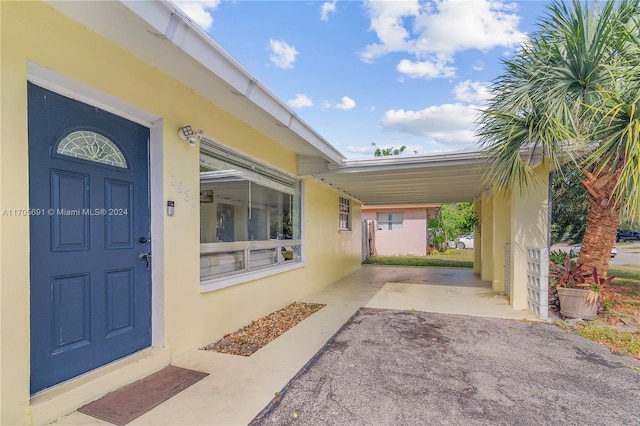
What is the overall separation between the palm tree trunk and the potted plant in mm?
165

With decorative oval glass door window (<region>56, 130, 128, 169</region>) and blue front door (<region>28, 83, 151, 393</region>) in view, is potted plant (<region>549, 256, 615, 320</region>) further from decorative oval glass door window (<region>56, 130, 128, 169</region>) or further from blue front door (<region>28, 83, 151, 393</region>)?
decorative oval glass door window (<region>56, 130, 128, 169</region>)

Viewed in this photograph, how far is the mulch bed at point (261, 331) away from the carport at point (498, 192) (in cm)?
297

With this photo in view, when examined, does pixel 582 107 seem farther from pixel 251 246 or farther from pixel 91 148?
pixel 91 148

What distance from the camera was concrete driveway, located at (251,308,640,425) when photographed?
2.70m

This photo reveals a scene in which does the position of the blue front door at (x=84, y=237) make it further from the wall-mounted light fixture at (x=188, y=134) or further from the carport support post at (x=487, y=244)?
the carport support post at (x=487, y=244)

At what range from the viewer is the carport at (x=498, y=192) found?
19.4 ft

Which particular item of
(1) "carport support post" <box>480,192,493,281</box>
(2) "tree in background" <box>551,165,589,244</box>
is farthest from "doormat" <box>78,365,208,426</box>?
(2) "tree in background" <box>551,165,589,244</box>

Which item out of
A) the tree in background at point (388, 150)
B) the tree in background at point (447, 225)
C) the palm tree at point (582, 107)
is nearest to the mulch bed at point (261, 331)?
the palm tree at point (582, 107)

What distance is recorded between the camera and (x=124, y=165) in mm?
3336

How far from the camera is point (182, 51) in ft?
9.73

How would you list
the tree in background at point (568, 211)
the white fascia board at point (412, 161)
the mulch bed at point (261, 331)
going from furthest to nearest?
the tree in background at point (568, 211) < the white fascia board at point (412, 161) < the mulch bed at point (261, 331)

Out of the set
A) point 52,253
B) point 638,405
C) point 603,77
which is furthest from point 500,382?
point 603,77

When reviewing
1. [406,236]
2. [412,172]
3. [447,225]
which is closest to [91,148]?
[412,172]

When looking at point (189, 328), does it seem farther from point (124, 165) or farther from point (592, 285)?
point (592, 285)
